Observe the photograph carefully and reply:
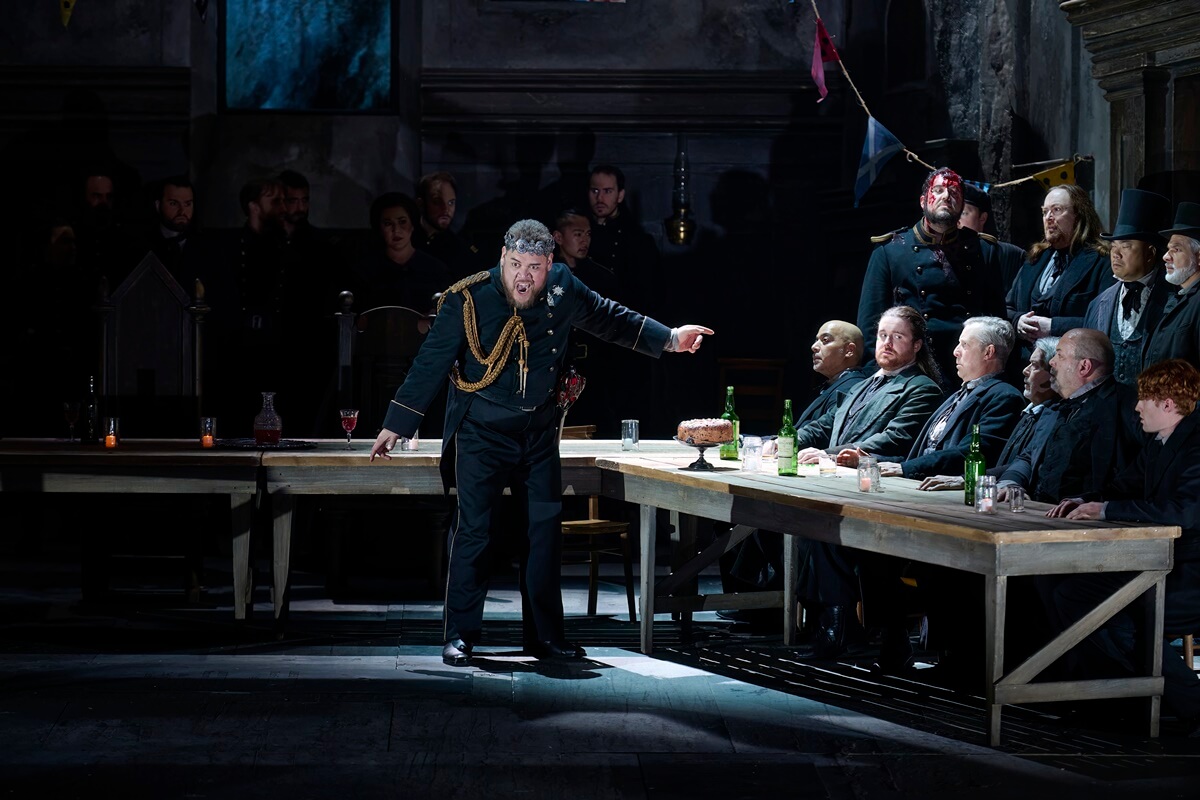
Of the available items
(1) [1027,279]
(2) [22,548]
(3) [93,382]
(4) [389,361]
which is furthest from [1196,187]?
(2) [22,548]

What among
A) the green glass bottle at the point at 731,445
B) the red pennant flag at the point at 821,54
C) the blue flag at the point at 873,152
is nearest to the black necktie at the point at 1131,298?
the green glass bottle at the point at 731,445

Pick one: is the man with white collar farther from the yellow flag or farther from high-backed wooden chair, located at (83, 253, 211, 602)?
high-backed wooden chair, located at (83, 253, 211, 602)

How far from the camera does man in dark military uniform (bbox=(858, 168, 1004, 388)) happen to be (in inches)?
264

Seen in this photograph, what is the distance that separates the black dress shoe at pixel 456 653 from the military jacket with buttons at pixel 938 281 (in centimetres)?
244

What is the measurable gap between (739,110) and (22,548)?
484 cm

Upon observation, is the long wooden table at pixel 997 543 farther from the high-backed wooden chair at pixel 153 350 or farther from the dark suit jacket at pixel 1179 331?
the high-backed wooden chair at pixel 153 350

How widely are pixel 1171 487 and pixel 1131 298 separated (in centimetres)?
156

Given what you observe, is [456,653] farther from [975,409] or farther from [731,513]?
[975,409]

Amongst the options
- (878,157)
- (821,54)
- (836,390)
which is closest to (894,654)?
(836,390)

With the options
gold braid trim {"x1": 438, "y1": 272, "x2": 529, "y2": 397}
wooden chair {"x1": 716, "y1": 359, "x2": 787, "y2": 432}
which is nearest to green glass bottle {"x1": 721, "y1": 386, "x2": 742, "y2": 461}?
gold braid trim {"x1": 438, "y1": 272, "x2": 529, "y2": 397}

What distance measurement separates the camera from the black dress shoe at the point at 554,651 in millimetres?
5465

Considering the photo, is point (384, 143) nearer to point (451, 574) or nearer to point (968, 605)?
point (451, 574)

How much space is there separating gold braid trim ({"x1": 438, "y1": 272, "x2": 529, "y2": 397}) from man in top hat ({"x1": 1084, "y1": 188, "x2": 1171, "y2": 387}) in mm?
2113

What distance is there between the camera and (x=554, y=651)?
5.46 m
